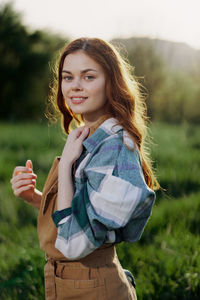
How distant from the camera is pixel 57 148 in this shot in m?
7.49

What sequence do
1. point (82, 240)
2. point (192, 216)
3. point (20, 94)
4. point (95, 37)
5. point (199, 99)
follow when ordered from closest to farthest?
1. point (82, 240)
2. point (95, 37)
3. point (192, 216)
4. point (199, 99)
5. point (20, 94)

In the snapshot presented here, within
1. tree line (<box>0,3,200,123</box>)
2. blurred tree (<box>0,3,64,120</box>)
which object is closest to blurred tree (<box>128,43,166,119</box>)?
tree line (<box>0,3,200,123</box>)

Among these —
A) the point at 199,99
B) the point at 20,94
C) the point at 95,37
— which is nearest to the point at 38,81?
the point at 20,94

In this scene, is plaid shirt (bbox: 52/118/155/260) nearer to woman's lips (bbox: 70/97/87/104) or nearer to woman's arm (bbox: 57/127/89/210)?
woman's arm (bbox: 57/127/89/210)

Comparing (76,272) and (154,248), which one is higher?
(76,272)

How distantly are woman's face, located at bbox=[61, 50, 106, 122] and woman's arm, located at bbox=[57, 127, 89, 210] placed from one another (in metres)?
0.11

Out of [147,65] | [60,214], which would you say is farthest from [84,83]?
[147,65]

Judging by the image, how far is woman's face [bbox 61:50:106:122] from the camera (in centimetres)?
169

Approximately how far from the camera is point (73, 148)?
1.67 meters

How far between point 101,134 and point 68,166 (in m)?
0.19

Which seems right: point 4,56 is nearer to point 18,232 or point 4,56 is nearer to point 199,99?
point 199,99

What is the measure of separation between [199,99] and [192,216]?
11.3m

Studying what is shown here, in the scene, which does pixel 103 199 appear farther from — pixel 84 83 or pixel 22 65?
pixel 22 65

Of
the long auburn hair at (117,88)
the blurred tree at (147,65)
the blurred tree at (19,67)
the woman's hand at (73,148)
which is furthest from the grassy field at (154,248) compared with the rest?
the blurred tree at (19,67)
